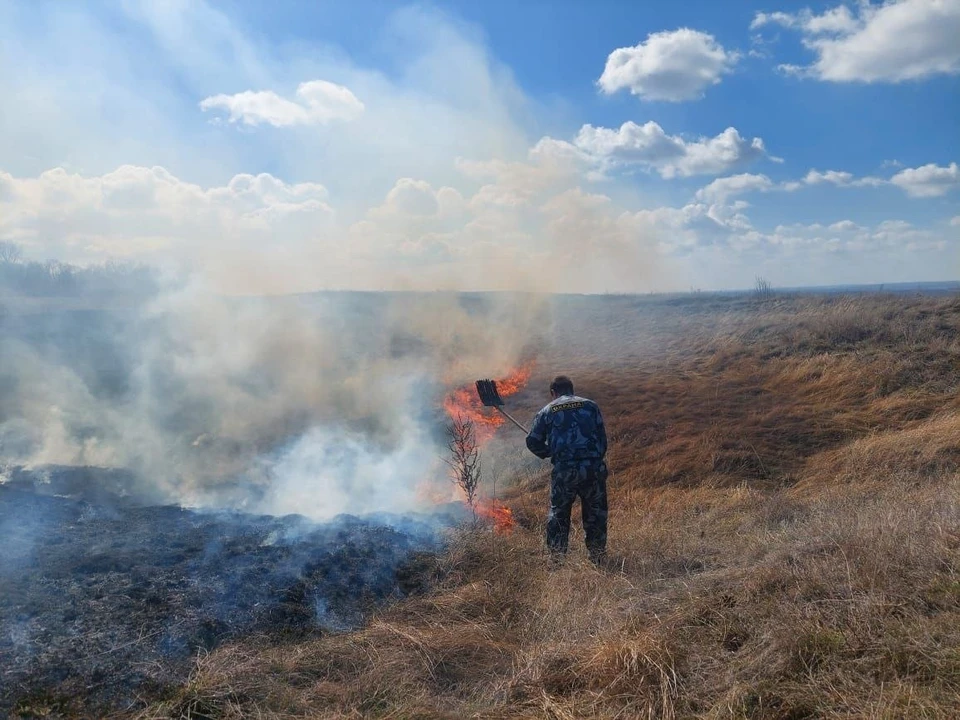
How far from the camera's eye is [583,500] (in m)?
6.12

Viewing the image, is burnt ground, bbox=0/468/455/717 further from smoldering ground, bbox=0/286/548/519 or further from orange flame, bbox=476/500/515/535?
smoldering ground, bbox=0/286/548/519

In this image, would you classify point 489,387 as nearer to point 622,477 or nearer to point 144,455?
point 622,477

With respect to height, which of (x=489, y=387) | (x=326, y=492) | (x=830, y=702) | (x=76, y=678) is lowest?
(x=326, y=492)

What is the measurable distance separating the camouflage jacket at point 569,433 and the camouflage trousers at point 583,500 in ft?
0.32

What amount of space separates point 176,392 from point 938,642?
16.7m

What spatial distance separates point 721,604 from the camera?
4195 mm

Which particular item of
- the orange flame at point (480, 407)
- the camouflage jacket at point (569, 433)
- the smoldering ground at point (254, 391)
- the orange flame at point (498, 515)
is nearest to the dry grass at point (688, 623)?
the orange flame at point (498, 515)

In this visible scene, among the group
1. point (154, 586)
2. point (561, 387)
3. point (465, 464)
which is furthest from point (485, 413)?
point (154, 586)

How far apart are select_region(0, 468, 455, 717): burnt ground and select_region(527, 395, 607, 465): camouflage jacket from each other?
155cm

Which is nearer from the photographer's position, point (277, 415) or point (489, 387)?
point (489, 387)

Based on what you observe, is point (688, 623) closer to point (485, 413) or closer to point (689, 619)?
point (689, 619)

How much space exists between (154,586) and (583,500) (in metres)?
3.66

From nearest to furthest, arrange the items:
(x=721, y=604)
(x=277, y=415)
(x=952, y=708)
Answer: (x=952, y=708) → (x=721, y=604) → (x=277, y=415)

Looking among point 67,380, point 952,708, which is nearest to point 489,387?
point 952,708
